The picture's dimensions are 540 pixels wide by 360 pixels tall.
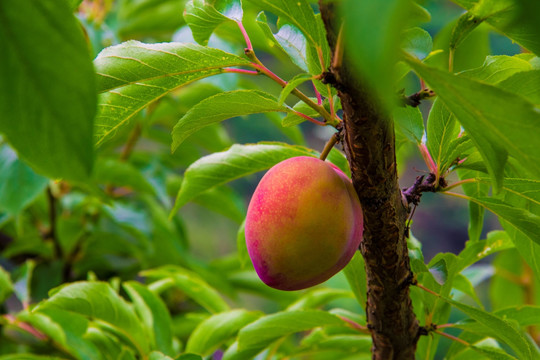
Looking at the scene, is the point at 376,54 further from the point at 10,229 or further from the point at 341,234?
the point at 10,229

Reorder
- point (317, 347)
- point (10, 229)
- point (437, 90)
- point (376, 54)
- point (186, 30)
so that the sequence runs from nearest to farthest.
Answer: point (376, 54) → point (437, 90) → point (317, 347) → point (186, 30) → point (10, 229)

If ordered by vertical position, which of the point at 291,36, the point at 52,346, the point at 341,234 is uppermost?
the point at 291,36

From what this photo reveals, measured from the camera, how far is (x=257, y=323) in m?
0.40

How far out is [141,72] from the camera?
30cm

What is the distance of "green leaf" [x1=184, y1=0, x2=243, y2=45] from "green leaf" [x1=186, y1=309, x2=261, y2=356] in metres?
0.26

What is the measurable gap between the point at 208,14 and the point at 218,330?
29cm

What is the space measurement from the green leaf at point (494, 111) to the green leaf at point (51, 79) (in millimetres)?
125

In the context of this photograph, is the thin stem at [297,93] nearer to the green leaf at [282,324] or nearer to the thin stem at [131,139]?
the green leaf at [282,324]

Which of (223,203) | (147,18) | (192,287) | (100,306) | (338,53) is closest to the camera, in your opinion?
(338,53)

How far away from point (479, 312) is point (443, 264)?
0.04 metres

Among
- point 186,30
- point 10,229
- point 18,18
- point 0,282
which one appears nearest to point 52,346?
point 0,282

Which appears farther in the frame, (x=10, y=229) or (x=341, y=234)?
(x=10, y=229)

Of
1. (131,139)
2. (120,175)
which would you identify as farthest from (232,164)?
(131,139)

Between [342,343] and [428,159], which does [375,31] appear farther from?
[342,343]
